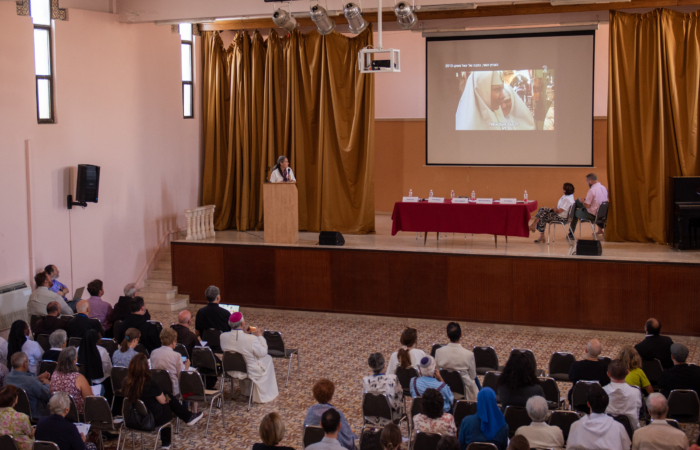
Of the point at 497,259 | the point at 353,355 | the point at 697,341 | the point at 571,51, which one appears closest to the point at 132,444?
the point at 353,355

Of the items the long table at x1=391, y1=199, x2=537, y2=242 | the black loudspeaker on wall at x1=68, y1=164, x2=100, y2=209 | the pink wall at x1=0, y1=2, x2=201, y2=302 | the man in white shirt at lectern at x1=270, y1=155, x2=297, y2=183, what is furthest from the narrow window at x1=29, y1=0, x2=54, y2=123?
the long table at x1=391, y1=199, x2=537, y2=242

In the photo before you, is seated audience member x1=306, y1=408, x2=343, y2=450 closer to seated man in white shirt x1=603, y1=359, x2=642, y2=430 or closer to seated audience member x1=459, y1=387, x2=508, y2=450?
seated audience member x1=459, y1=387, x2=508, y2=450

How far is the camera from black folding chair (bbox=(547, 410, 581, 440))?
15.9 feet

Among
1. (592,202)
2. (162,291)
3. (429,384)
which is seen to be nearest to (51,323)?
(162,291)

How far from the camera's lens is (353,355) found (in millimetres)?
8398

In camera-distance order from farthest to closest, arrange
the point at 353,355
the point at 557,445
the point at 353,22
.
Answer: the point at 353,22, the point at 353,355, the point at 557,445

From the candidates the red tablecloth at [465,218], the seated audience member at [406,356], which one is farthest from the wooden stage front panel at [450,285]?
the seated audience member at [406,356]

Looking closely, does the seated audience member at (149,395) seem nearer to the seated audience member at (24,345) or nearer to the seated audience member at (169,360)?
the seated audience member at (169,360)

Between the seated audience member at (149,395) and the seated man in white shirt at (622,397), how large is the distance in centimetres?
348

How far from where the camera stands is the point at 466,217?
33.8 ft

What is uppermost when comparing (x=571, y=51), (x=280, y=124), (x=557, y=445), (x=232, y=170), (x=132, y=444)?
(x=571, y=51)

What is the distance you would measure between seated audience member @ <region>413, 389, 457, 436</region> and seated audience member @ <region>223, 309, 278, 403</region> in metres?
2.54

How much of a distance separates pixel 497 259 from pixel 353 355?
2.64 meters

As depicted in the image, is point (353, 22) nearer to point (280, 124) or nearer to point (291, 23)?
point (291, 23)
